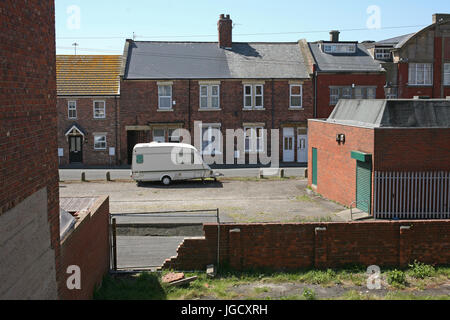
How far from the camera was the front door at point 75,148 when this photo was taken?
38531 millimetres

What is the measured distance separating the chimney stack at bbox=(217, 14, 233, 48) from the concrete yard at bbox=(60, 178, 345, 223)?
47.4 feet

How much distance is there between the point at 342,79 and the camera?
3984cm

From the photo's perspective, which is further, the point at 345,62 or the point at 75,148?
the point at 345,62

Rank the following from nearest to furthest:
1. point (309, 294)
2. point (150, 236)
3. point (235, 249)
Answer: point (309, 294) → point (235, 249) → point (150, 236)

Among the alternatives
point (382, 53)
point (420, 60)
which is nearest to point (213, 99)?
point (382, 53)

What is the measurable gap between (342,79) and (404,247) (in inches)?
1073

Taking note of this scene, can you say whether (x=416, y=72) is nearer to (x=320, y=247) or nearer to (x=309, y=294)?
(x=320, y=247)

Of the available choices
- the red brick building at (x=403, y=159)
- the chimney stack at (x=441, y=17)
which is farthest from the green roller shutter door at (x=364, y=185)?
the chimney stack at (x=441, y=17)

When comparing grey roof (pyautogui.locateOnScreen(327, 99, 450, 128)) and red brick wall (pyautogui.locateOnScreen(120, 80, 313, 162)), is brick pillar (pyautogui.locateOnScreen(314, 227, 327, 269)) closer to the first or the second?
grey roof (pyautogui.locateOnScreen(327, 99, 450, 128))

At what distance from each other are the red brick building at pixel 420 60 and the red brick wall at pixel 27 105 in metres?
36.3

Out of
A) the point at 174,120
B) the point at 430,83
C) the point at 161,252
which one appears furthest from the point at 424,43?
the point at 161,252

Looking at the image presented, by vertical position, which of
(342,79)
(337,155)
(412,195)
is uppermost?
(342,79)

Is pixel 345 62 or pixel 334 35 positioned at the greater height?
pixel 334 35

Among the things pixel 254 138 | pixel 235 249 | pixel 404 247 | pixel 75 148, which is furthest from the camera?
pixel 254 138
